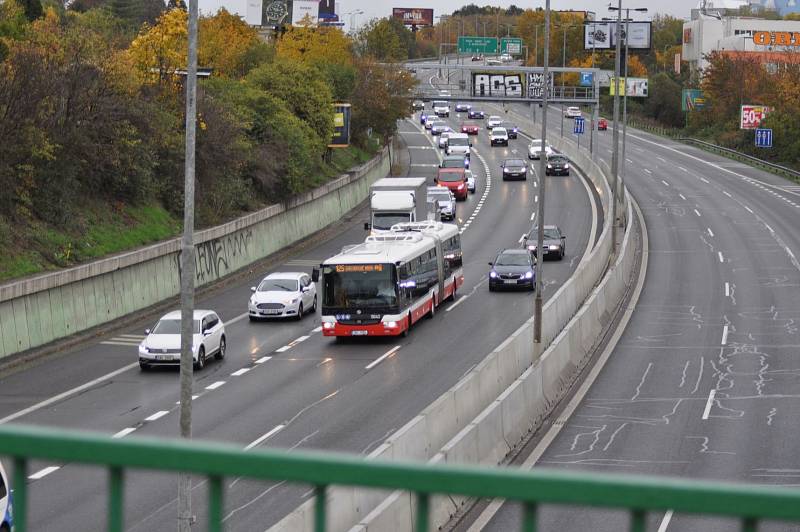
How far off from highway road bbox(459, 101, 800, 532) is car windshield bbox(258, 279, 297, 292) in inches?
443

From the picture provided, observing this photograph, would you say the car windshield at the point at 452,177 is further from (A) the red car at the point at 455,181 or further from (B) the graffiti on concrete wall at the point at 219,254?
(B) the graffiti on concrete wall at the point at 219,254

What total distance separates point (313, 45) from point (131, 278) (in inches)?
2316

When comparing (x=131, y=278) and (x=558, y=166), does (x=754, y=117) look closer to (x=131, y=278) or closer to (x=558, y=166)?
(x=558, y=166)


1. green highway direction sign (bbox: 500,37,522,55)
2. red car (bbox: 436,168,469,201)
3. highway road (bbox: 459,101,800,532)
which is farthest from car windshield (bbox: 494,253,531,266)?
green highway direction sign (bbox: 500,37,522,55)

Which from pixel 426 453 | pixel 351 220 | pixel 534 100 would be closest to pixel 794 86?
pixel 534 100

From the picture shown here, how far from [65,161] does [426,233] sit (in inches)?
497

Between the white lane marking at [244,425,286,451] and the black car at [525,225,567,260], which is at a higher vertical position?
the black car at [525,225,567,260]

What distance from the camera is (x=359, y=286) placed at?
36.7 m

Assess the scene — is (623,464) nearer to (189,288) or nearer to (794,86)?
(189,288)

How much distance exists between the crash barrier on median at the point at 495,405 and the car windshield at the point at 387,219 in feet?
40.7

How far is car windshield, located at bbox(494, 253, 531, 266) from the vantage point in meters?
46.9

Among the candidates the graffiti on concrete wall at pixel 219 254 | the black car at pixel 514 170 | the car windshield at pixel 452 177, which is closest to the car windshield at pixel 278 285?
the graffiti on concrete wall at pixel 219 254

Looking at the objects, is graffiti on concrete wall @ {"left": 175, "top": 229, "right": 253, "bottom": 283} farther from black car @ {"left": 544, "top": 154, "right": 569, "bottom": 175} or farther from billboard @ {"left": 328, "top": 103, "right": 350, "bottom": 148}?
black car @ {"left": 544, "top": 154, "right": 569, "bottom": 175}

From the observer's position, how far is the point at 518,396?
23422mm
